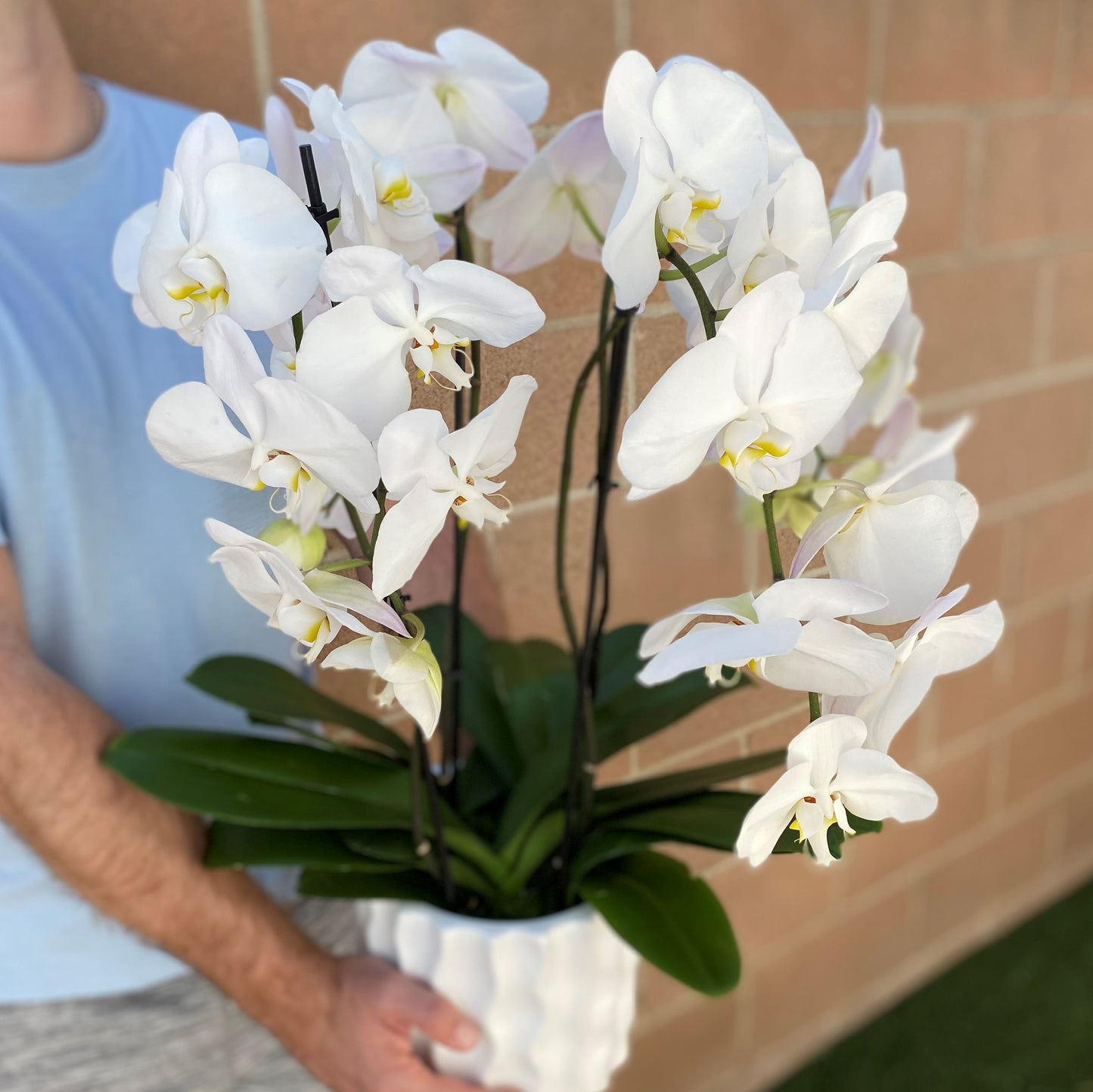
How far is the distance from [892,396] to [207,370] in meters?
0.34

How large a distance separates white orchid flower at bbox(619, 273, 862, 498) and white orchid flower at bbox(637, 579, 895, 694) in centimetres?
5

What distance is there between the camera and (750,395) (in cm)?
34

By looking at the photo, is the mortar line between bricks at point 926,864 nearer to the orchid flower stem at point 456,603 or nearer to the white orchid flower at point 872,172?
the orchid flower stem at point 456,603

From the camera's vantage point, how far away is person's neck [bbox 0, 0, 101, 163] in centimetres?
62

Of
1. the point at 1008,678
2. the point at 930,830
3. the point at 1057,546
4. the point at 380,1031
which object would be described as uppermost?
the point at 380,1031

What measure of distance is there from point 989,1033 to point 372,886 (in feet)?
4.26

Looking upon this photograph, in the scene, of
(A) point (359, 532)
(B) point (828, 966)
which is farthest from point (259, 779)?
(B) point (828, 966)

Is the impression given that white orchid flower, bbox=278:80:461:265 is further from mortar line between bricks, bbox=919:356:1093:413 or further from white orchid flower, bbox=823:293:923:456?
mortar line between bricks, bbox=919:356:1093:413

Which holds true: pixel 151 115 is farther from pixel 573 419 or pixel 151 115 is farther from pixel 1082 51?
pixel 1082 51

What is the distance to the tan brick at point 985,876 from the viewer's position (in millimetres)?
1642

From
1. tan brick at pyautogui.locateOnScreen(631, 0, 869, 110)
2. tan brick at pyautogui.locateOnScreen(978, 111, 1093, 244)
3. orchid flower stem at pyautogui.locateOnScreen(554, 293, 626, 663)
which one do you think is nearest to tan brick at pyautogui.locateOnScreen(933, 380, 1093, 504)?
tan brick at pyautogui.locateOnScreen(978, 111, 1093, 244)

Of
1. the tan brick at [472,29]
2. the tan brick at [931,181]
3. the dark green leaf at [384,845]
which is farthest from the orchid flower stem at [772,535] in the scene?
the tan brick at [931,181]

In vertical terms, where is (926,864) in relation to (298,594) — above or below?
below

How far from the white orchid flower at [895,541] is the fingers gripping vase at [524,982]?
0.98ft
